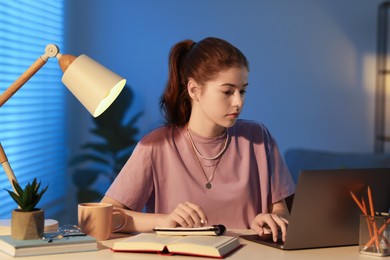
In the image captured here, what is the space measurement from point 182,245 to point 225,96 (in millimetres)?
667

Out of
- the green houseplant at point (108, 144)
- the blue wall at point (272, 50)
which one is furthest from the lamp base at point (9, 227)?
the blue wall at point (272, 50)

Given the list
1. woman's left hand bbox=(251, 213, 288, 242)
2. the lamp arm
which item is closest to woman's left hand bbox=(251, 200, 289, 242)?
woman's left hand bbox=(251, 213, 288, 242)

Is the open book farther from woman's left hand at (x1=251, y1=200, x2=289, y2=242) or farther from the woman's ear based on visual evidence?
the woman's ear

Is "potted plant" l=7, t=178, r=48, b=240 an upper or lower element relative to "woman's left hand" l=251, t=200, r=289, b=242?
upper

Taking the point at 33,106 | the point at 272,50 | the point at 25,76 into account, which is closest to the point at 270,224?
the point at 25,76

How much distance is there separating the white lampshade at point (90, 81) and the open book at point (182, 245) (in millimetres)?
348

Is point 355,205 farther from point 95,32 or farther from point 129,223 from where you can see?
point 95,32

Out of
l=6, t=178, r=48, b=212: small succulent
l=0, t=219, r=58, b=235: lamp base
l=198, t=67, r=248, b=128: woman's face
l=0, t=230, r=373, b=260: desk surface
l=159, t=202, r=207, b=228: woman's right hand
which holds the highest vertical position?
l=198, t=67, r=248, b=128: woman's face

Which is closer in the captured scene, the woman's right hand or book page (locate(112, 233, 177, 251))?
book page (locate(112, 233, 177, 251))

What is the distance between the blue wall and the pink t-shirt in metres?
2.53

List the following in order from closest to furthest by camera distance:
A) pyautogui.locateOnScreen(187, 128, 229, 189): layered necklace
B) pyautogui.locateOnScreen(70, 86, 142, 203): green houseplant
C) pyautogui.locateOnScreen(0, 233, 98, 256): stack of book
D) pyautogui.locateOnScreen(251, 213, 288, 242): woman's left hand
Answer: pyautogui.locateOnScreen(0, 233, 98, 256): stack of book → pyautogui.locateOnScreen(251, 213, 288, 242): woman's left hand → pyautogui.locateOnScreen(187, 128, 229, 189): layered necklace → pyautogui.locateOnScreen(70, 86, 142, 203): green houseplant

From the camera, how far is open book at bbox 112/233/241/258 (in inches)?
67.1

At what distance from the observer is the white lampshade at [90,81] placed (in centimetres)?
179

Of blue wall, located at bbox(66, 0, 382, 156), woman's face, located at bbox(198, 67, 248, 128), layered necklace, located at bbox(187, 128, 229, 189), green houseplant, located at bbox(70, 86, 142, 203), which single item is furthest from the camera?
blue wall, located at bbox(66, 0, 382, 156)
